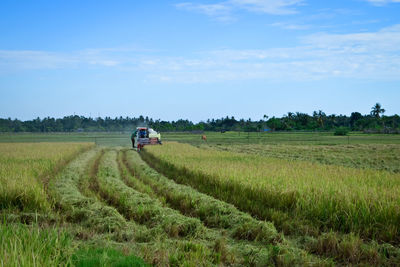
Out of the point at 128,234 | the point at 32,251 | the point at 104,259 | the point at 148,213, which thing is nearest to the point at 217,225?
the point at 148,213

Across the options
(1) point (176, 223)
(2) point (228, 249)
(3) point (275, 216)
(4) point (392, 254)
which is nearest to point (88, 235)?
(1) point (176, 223)

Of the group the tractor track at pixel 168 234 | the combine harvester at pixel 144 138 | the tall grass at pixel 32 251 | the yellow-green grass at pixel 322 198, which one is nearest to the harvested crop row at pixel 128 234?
the tractor track at pixel 168 234

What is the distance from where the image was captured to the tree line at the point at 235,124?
103m

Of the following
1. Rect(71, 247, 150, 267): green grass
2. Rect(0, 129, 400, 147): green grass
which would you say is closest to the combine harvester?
Rect(0, 129, 400, 147): green grass

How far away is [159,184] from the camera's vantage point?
43.8 feet

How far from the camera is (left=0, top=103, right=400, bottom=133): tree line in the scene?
103456 mm

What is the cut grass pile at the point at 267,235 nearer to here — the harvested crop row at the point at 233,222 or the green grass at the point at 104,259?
the harvested crop row at the point at 233,222

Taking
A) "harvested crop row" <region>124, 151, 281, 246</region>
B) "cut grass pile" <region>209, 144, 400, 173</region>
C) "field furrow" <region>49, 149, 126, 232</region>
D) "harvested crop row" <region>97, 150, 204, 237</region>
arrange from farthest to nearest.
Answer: "cut grass pile" <region>209, 144, 400, 173</region> → "field furrow" <region>49, 149, 126, 232</region> → "harvested crop row" <region>97, 150, 204, 237</region> → "harvested crop row" <region>124, 151, 281, 246</region>

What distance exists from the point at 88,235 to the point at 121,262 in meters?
2.16

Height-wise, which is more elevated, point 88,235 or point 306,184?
point 306,184

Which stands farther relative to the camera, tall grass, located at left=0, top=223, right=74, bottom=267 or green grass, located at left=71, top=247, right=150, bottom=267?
green grass, located at left=71, top=247, right=150, bottom=267

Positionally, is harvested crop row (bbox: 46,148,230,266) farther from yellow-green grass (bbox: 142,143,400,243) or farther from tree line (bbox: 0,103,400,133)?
tree line (bbox: 0,103,400,133)

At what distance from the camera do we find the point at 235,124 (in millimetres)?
143625

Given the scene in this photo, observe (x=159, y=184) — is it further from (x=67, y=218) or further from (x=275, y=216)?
(x=275, y=216)
